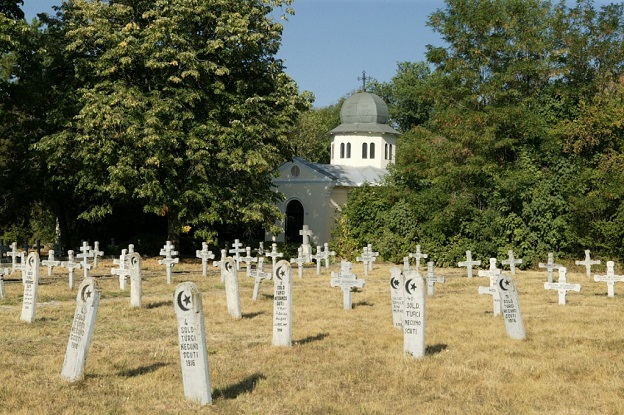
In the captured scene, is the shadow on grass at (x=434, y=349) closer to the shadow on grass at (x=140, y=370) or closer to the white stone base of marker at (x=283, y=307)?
the white stone base of marker at (x=283, y=307)

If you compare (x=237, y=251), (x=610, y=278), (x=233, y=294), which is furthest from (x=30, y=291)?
(x=237, y=251)

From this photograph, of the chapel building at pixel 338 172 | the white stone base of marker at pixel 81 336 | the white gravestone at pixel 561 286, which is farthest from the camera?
the chapel building at pixel 338 172

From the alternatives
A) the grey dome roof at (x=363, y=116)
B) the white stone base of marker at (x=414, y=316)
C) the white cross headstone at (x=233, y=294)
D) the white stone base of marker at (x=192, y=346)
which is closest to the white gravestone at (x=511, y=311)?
the white stone base of marker at (x=414, y=316)

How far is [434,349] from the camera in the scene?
13367 millimetres

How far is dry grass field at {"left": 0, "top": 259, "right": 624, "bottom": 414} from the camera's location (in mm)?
9570

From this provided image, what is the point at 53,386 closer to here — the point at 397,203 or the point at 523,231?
the point at 523,231

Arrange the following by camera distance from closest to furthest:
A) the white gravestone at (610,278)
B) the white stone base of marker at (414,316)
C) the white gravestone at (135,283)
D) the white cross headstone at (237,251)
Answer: the white stone base of marker at (414,316) → the white gravestone at (135,283) → the white gravestone at (610,278) → the white cross headstone at (237,251)

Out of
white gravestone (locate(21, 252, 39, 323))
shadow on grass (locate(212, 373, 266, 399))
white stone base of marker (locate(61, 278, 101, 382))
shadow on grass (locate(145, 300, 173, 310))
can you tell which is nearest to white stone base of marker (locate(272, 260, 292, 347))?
shadow on grass (locate(212, 373, 266, 399))

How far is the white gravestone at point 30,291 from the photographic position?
16109 mm

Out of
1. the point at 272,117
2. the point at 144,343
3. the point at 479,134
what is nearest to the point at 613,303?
the point at 144,343

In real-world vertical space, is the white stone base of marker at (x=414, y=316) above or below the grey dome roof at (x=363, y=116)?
below

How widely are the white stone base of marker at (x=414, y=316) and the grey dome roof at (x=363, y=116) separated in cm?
4088

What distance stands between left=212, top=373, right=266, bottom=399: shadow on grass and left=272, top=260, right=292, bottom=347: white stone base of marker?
2.24 meters

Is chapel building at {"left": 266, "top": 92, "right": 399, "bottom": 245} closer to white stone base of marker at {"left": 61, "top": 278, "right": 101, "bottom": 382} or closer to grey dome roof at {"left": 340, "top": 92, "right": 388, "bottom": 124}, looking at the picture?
grey dome roof at {"left": 340, "top": 92, "right": 388, "bottom": 124}
